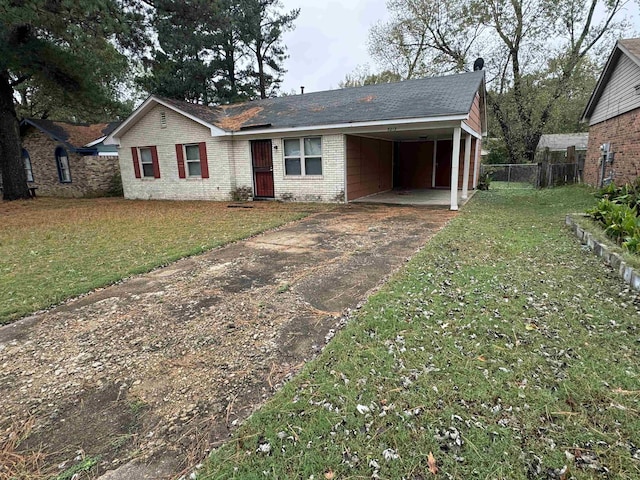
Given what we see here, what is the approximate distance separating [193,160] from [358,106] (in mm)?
6373

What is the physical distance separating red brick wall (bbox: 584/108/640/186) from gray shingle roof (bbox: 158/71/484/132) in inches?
169

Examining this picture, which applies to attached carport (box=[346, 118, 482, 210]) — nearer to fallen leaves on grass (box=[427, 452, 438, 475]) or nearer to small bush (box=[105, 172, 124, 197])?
fallen leaves on grass (box=[427, 452, 438, 475])

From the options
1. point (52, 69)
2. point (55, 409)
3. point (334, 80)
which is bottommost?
point (55, 409)

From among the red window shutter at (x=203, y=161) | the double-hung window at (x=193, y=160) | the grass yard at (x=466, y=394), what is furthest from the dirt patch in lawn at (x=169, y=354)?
the double-hung window at (x=193, y=160)

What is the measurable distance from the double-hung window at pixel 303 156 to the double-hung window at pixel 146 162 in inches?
238

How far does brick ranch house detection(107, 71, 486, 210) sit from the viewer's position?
10047 mm

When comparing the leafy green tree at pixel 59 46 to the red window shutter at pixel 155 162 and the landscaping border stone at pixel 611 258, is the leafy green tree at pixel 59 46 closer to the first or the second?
the red window shutter at pixel 155 162

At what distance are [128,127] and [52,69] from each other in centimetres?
294

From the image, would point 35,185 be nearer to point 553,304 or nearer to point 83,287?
point 83,287

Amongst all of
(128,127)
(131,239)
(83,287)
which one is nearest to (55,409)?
(83,287)

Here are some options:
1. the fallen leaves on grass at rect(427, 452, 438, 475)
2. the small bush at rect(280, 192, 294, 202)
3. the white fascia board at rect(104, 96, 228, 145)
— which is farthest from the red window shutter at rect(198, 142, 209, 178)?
the fallen leaves on grass at rect(427, 452, 438, 475)

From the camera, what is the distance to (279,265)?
16.3 ft

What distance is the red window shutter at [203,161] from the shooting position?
1257 cm

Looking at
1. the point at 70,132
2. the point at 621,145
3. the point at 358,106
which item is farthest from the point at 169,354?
the point at 70,132
